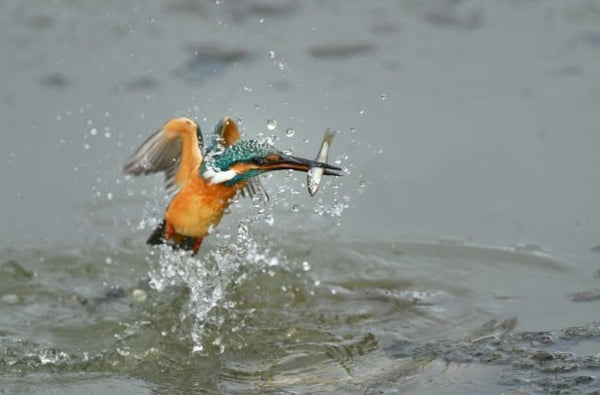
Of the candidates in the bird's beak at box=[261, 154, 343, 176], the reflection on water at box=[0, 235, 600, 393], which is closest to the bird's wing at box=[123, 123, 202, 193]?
the reflection on water at box=[0, 235, 600, 393]

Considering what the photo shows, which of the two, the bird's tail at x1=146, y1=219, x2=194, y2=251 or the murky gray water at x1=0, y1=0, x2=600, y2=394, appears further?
the bird's tail at x1=146, y1=219, x2=194, y2=251

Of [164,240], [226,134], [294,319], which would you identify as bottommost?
[294,319]

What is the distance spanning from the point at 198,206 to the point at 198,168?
18cm

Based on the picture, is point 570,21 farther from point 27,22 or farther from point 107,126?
point 27,22

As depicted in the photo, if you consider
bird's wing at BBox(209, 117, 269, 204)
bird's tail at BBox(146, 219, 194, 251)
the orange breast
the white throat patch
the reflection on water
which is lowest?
the reflection on water

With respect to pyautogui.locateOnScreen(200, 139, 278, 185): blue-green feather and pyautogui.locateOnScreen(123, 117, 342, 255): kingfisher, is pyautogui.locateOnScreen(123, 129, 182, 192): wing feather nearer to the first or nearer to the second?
pyautogui.locateOnScreen(123, 117, 342, 255): kingfisher

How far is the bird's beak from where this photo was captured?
195 inches

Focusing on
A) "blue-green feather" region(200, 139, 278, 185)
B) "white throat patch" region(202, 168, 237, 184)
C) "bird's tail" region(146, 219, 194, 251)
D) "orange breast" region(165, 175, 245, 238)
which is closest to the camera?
"blue-green feather" region(200, 139, 278, 185)

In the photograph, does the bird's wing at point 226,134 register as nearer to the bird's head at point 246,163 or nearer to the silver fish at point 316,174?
the bird's head at point 246,163

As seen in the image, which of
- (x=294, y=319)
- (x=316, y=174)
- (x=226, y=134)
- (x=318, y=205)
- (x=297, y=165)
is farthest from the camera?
(x=318, y=205)

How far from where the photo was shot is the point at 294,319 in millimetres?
5762

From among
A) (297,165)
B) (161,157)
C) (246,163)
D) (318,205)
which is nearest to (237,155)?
(246,163)

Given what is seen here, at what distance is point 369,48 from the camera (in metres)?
8.66

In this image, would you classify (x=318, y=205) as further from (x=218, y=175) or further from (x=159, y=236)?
(x=218, y=175)
